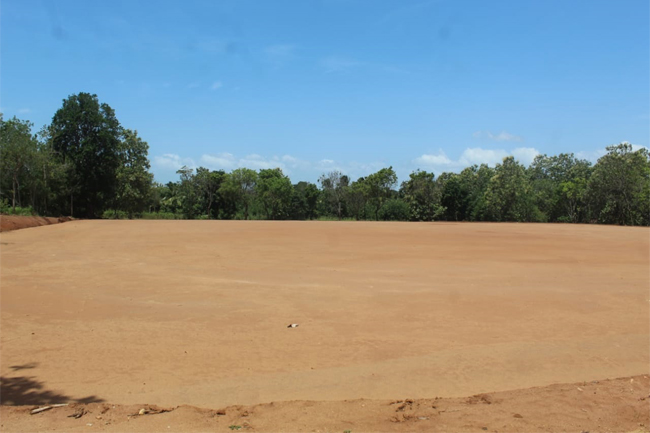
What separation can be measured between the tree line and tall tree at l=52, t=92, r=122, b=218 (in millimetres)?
109

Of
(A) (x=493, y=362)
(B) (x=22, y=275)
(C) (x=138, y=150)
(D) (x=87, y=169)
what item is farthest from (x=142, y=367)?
(C) (x=138, y=150)

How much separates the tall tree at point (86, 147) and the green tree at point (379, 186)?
40.3 meters

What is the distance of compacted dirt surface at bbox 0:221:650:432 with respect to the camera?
5.20 metres

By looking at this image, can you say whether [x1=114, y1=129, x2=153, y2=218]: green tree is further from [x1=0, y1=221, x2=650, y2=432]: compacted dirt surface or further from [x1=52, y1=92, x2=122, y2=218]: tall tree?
[x1=0, y1=221, x2=650, y2=432]: compacted dirt surface

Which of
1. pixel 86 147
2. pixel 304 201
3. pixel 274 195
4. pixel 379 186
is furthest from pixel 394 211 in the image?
pixel 86 147

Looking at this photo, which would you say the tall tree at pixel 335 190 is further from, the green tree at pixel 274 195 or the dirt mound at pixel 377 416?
the dirt mound at pixel 377 416

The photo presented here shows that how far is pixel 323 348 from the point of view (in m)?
8.02

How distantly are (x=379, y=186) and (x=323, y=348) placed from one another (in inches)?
2774

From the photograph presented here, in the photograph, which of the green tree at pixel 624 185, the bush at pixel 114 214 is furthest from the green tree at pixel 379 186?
the bush at pixel 114 214

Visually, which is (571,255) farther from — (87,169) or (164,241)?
(87,169)

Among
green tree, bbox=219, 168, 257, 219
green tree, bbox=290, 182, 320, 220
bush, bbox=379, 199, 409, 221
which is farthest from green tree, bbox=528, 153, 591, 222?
green tree, bbox=219, 168, 257, 219

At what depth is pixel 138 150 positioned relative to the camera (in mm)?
57594

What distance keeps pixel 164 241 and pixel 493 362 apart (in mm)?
21944

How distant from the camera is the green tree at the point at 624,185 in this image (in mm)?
54000
